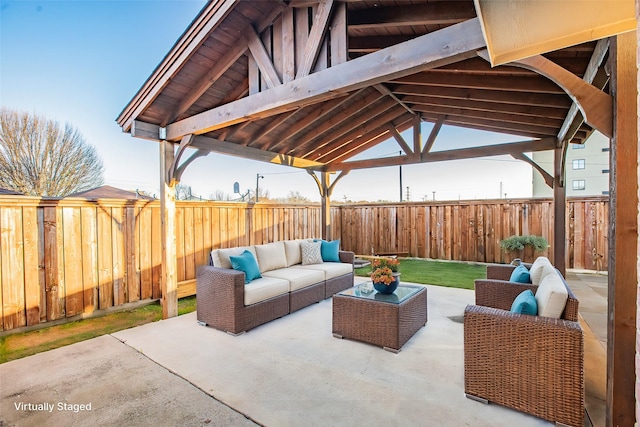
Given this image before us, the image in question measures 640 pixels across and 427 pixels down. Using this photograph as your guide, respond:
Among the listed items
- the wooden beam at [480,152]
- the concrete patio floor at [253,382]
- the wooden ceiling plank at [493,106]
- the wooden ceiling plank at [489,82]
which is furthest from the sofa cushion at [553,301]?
the wooden beam at [480,152]

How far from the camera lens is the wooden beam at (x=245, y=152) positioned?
14.2 ft

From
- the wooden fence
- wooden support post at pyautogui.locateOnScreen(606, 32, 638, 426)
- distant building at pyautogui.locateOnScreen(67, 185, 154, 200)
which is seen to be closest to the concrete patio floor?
wooden support post at pyautogui.locateOnScreen(606, 32, 638, 426)

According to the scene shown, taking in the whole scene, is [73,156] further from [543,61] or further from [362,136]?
[543,61]

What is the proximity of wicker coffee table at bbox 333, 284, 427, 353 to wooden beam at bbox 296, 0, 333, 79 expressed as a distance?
92.7 inches

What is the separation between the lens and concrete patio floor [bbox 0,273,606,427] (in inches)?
80.4

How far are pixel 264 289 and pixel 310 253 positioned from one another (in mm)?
1617

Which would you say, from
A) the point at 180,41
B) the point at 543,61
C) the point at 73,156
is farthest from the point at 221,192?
the point at 543,61

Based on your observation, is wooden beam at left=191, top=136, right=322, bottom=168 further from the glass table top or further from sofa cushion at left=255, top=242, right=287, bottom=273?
the glass table top

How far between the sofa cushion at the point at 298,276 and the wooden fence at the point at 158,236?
5.84 ft

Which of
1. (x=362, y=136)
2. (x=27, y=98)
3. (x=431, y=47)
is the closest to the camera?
(x=431, y=47)

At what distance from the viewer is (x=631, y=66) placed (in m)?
1.63

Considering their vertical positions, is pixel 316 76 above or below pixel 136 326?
above

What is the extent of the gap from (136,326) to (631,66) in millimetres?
5086

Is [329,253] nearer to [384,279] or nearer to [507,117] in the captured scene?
[384,279]
